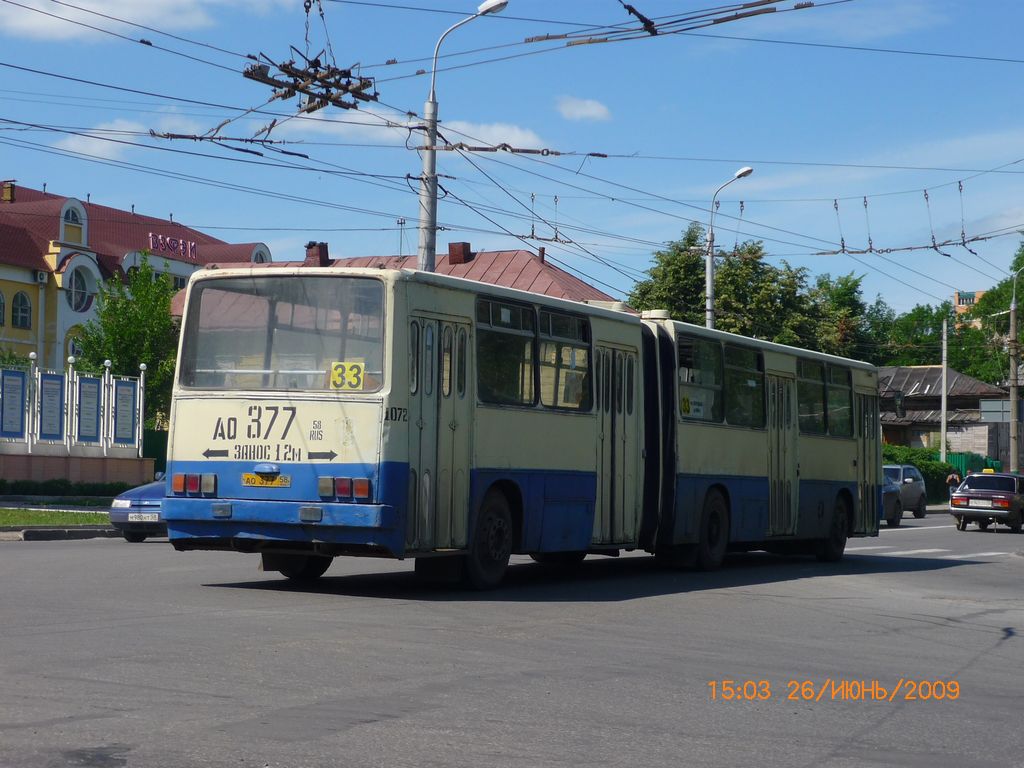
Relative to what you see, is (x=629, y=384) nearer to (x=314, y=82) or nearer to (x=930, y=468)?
(x=314, y=82)

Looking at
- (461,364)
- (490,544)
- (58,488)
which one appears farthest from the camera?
(58,488)

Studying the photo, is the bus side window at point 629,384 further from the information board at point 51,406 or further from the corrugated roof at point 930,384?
the corrugated roof at point 930,384

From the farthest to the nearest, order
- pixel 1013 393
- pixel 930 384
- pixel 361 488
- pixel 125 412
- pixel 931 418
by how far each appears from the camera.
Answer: pixel 930 384, pixel 931 418, pixel 1013 393, pixel 125 412, pixel 361 488

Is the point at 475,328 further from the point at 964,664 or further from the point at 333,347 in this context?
Result: the point at 964,664

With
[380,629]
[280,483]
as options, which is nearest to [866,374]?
[280,483]

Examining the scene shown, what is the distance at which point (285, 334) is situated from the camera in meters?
14.0

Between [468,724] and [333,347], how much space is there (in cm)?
692

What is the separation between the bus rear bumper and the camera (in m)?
13.2

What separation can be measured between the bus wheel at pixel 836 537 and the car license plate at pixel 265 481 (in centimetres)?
1199

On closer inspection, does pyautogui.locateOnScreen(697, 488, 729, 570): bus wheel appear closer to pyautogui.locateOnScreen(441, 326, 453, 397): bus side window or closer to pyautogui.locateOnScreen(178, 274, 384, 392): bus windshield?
pyautogui.locateOnScreen(441, 326, 453, 397): bus side window

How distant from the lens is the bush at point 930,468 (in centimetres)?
6525

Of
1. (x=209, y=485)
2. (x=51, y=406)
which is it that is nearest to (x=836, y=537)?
(x=209, y=485)

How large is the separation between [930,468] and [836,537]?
44.2m
